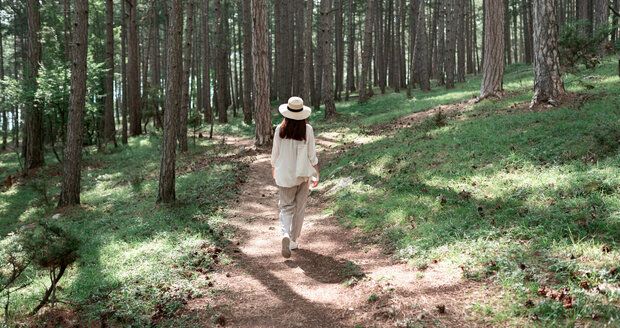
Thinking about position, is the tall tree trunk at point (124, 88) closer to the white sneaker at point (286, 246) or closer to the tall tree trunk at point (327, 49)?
the tall tree trunk at point (327, 49)

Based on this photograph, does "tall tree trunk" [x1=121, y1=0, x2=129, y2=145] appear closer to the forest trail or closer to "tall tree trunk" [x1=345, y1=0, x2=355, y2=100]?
"tall tree trunk" [x1=345, y1=0, x2=355, y2=100]

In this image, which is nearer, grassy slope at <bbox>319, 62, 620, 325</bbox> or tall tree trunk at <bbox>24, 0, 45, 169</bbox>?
grassy slope at <bbox>319, 62, 620, 325</bbox>

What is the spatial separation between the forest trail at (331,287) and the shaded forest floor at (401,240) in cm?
3

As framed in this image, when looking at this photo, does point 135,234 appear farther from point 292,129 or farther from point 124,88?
point 124,88

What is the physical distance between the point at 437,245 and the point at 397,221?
1.45 m

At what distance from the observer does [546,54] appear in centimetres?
1169

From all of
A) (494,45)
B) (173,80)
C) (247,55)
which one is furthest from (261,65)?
(247,55)

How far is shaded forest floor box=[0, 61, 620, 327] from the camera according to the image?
15.7 ft

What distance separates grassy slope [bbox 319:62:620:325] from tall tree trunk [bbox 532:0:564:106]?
779 millimetres

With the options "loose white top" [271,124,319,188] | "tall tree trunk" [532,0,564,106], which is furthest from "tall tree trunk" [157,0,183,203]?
"tall tree trunk" [532,0,564,106]

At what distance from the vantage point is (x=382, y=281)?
5742 millimetres

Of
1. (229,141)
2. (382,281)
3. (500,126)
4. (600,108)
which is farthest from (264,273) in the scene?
(229,141)

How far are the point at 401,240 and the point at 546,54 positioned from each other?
25.9ft

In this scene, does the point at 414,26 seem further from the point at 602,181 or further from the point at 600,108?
the point at 602,181
